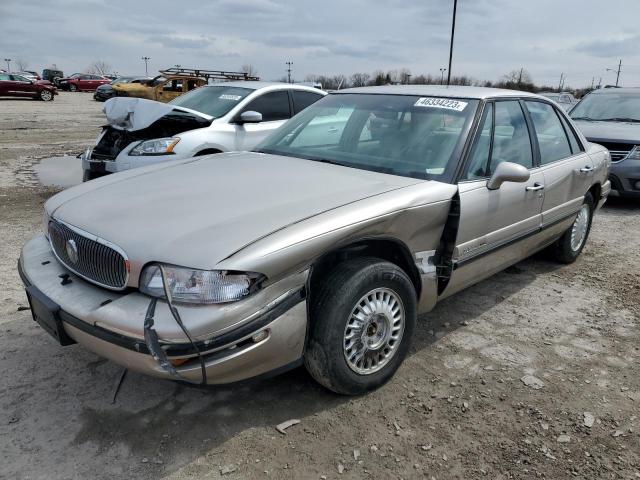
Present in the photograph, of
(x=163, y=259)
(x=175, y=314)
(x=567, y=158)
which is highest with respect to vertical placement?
(x=567, y=158)

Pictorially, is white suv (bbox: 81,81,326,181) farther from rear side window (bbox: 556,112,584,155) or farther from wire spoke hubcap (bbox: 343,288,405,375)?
wire spoke hubcap (bbox: 343,288,405,375)

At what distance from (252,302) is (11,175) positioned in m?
8.16

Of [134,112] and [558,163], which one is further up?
[134,112]

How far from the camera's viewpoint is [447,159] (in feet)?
10.4

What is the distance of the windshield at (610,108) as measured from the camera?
835 centimetres

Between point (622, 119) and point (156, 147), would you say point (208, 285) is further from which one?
point (622, 119)

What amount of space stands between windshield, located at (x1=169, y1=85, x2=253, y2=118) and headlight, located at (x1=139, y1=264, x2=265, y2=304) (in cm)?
504

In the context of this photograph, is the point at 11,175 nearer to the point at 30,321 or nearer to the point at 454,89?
the point at 30,321

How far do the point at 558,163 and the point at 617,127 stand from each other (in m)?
4.60

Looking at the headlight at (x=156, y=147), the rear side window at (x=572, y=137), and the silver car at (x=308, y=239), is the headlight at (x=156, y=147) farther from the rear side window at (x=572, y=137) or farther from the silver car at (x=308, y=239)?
the rear side window at (x=572, y=137)

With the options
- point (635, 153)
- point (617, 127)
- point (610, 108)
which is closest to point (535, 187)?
point (635, 153)

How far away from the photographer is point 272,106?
7328 millimetres

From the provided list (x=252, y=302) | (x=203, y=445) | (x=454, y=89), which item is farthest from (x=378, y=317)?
(x=454, y=89)

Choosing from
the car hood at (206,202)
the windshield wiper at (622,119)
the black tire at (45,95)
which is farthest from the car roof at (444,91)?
the black tire at (45,95)
